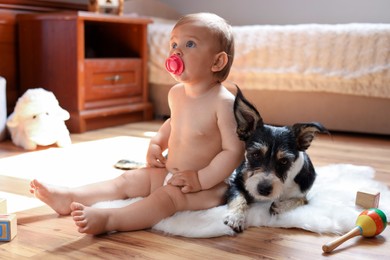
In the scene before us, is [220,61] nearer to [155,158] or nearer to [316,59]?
[155,158]

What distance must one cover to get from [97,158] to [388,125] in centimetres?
140

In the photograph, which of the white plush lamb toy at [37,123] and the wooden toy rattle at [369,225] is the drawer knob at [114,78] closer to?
the white plush lamb toy at [37,123]

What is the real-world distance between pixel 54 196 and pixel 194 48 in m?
0.47

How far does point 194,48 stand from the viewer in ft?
3.64

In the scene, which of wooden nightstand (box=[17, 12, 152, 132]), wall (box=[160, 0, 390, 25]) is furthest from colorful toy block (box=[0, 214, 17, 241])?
wall (box=[160, 0, 390, 25])

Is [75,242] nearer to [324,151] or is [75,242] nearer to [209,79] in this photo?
[209,79]

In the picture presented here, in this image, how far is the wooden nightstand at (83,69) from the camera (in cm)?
225

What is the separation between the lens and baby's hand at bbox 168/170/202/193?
1102 mm

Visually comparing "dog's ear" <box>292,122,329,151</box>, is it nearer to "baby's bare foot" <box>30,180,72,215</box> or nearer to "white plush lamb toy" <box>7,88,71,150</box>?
"baby's bare foot" <box>30,180,72,215</box>

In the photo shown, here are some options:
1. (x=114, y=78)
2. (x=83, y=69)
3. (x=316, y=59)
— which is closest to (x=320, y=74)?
(x=316, y=59)

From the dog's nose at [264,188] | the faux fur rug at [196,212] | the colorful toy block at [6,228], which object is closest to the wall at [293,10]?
the faux fur rug at [196,212]

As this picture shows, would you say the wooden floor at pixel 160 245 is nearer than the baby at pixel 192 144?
Yes

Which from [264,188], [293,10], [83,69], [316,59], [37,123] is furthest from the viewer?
[293,10]

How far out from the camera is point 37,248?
917 millimetres
